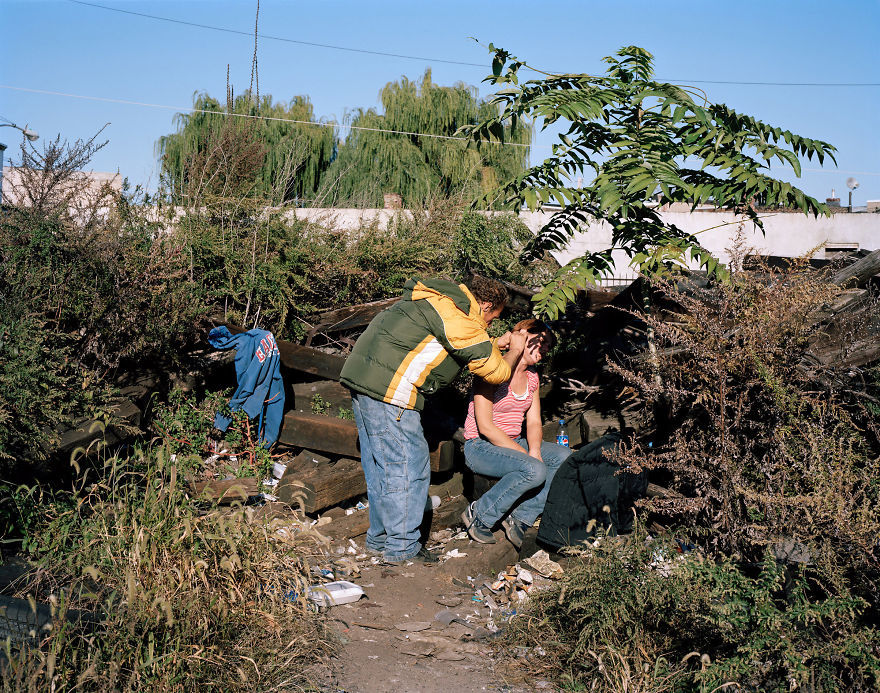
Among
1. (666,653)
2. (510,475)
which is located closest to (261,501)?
(510,475)

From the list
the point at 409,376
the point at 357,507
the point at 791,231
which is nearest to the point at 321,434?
the point at 357,507

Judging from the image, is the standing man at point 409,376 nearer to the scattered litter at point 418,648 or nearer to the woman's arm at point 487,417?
the woman's arm at point 487,417

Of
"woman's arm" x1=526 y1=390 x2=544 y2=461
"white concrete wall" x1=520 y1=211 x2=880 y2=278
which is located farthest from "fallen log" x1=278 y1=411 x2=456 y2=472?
"white concrete wall" x1=520 y1=211 x2=880 y2=278

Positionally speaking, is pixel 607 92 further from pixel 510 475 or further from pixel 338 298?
pixel 338 298

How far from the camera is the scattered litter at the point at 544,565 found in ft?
15.5

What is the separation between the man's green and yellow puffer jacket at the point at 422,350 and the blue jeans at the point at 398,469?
119 millimetres

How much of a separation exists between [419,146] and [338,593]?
2513 centimetres

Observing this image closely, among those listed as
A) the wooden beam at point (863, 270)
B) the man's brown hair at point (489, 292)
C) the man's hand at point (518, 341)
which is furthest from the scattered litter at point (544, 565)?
the wooden beam at point (863, 270)

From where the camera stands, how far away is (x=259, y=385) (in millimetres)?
6805

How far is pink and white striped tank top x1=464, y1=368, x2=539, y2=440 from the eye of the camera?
5660mm

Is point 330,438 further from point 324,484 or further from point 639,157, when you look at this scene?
point 639,157

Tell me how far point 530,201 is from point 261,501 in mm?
3345

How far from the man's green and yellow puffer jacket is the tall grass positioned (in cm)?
136

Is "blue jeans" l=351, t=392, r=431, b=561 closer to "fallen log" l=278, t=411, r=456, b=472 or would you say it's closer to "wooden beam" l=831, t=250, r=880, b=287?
"fallen log" l=278, t=411, r=456, b=472
